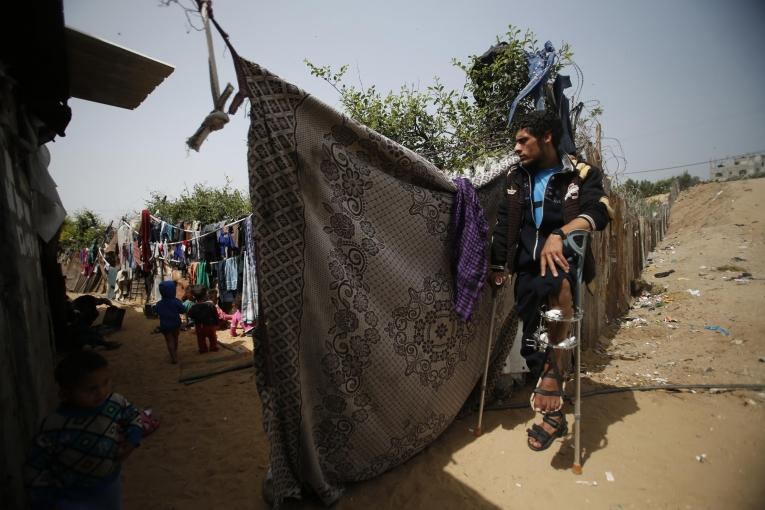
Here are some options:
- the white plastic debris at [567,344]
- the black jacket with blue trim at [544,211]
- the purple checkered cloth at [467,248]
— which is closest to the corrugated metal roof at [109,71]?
the purple checkered cloth at [467,248]

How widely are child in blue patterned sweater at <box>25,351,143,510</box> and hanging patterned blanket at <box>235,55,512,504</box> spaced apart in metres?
0.72

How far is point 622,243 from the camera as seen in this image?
21.2 feet

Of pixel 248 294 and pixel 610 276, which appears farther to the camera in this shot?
→ pixel 248 294

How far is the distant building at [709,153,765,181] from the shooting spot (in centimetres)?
2502

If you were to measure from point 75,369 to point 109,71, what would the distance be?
149 inches

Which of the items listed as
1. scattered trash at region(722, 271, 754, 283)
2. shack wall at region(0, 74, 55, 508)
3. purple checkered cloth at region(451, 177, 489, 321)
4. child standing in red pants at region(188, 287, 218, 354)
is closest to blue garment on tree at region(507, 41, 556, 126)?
purple checkered cloth at region(451, 177, 489, 321)

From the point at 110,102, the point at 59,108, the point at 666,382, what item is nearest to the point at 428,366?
the point at 666,382

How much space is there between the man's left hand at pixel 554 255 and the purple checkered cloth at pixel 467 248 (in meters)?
0.50

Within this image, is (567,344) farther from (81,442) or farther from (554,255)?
(81,442)

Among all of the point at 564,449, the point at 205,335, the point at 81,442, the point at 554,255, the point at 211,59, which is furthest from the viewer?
the point at 205,335

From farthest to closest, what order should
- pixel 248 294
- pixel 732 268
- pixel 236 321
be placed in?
pixel 732 268, pixel 236 321, pixel 248 294

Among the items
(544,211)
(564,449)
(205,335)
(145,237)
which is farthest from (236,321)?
(544,211)

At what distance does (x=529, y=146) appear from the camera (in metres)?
2.66

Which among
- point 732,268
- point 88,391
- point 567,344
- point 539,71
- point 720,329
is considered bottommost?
point 720,329
